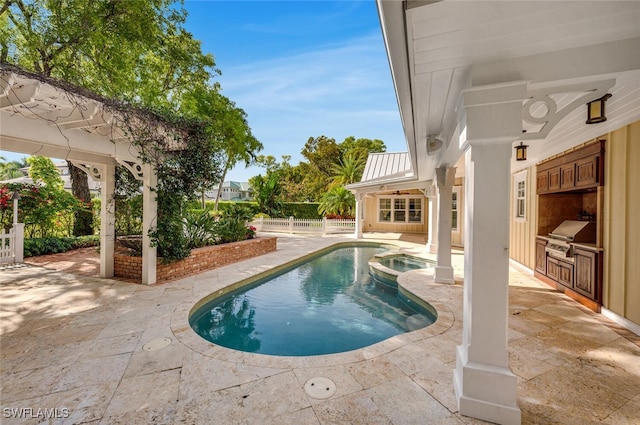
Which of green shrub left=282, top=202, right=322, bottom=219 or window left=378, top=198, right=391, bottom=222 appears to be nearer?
window left=378, top=198, right=391, bottom=222

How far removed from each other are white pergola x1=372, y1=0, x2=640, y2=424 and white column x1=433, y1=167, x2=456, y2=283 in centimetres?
330

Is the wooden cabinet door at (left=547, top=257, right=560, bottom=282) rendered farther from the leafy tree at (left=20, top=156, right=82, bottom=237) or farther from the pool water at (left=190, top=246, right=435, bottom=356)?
the leafy tree at (left=20, top=156, right=82, bottom=237)

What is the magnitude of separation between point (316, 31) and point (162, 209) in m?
6.40

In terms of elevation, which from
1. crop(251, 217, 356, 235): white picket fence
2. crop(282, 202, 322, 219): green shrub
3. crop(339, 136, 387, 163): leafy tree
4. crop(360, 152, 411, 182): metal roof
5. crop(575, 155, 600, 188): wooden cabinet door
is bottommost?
crop(251, 217, 356, 235): white picket fence

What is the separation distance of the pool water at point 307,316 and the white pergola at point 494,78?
6.41 ft

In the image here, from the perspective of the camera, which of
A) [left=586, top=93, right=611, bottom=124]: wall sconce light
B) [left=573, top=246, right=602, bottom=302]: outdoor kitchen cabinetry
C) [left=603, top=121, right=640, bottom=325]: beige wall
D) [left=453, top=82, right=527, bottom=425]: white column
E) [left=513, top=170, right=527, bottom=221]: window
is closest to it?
[left=453, top=82, right=527, bottom=425]: white column

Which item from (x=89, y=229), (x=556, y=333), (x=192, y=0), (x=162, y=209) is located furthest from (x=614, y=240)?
(x=89, y=229)

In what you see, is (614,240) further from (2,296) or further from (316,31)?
(2,296)

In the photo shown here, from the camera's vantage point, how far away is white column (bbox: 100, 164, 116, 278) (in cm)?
588

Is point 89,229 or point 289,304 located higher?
point 89,229

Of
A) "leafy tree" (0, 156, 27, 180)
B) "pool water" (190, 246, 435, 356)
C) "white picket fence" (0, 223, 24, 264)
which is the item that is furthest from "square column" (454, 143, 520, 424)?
"leafy tree" (0, 156, 27, 180)

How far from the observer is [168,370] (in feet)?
8.57

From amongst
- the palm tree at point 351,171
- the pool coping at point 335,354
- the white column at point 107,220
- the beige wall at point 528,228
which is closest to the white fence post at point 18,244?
the white column at point 107,220

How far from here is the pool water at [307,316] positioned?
3.77 m
